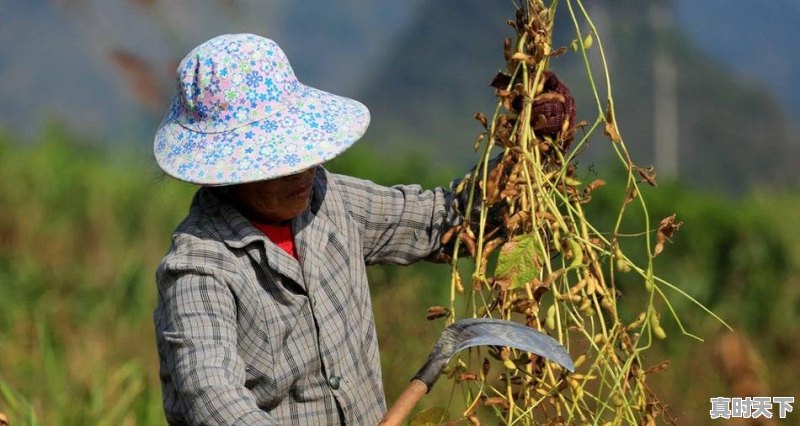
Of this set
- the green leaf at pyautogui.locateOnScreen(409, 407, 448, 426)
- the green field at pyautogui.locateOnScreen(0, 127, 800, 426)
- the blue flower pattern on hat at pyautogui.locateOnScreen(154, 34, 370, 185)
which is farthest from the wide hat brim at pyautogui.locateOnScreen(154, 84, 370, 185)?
the green field at pyautogui.locateOnScreen(0, 127, 800, 426)

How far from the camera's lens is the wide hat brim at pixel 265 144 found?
1.72 meters

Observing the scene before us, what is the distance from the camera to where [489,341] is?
5.46 ft

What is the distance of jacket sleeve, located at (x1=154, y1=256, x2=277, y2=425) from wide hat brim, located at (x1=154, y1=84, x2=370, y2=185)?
0.44ft

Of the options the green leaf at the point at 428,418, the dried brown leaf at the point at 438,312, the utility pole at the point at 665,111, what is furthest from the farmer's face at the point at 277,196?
the utility pole at the point at 665,111

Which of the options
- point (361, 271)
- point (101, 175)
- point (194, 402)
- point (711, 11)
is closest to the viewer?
point (194, 402)

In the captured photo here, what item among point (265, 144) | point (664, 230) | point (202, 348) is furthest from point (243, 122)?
point (664, 230)

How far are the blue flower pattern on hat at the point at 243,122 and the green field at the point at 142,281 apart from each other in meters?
1.29

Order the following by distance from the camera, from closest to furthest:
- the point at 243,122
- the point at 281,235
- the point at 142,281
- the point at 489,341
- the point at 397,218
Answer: the point at 489,341
the point at 243,122
the point at 281,235
the point at 397,218
the point at 142,281

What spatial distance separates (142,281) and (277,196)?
233 cm

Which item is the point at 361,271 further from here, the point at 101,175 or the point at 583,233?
the point at 101,175

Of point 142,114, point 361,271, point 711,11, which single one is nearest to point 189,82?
point 361,271

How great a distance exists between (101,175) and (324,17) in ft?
6.21

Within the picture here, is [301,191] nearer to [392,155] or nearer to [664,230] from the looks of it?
[664,230]

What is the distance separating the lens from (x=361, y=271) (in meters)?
2.00
